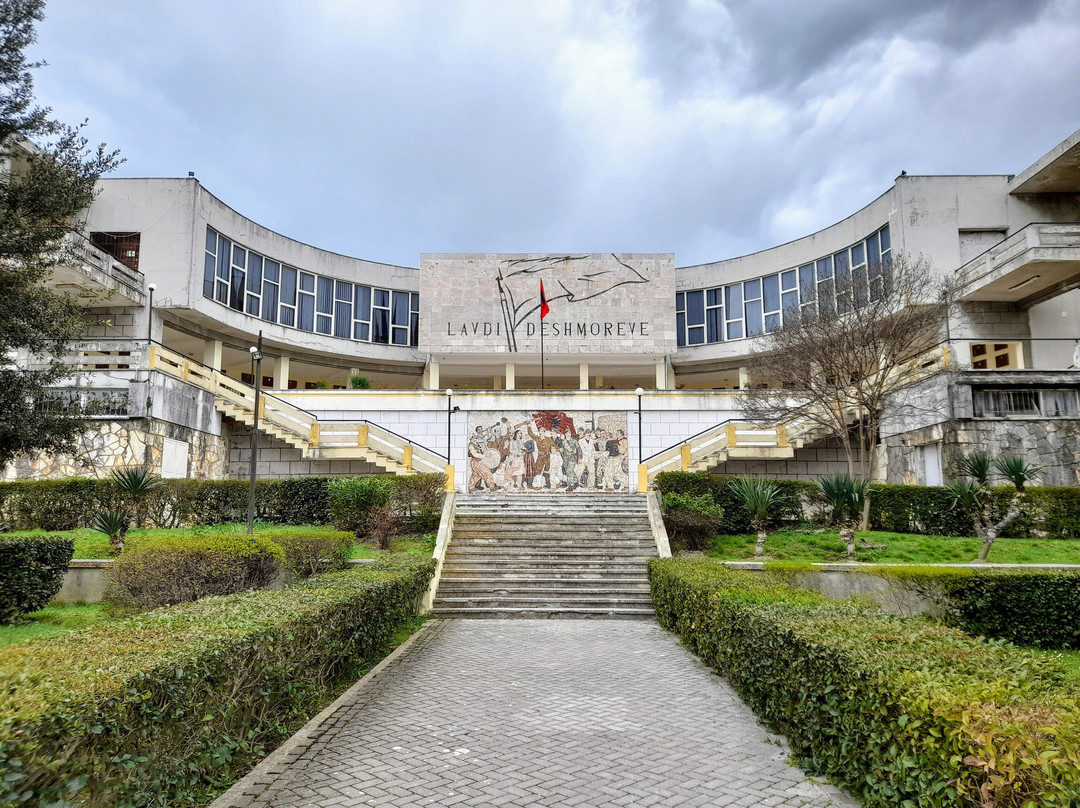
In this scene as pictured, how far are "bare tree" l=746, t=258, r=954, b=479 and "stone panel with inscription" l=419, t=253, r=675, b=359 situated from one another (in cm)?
870

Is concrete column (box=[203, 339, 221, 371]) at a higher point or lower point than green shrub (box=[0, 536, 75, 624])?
higher

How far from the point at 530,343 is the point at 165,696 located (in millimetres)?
26153

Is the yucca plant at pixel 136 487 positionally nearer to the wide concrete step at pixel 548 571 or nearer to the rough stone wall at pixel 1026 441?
the wide concrete step at pixel 548 571

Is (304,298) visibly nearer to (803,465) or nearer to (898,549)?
(803,465)

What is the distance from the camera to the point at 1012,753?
2.68 metres

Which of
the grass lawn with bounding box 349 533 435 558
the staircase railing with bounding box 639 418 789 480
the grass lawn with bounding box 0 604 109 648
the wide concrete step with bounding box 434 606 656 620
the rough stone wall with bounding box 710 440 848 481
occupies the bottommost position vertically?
the wide concrete step with bounding box 434 606 656 620

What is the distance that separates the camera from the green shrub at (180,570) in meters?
9.70

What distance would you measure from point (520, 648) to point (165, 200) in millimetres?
21803

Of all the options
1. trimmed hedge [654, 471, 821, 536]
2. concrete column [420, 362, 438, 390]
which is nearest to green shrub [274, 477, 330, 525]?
trimmed hedge [654, 471, 821, 536]

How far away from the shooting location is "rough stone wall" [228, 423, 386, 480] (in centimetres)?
2306

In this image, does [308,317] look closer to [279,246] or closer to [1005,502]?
[279,246]

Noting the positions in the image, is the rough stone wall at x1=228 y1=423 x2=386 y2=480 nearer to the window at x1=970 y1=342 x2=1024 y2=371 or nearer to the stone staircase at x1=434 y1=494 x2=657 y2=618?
the stone staircase at x1=434 y1=494 x2=657 y2=618

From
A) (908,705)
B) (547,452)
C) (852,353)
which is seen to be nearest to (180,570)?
(908,705)

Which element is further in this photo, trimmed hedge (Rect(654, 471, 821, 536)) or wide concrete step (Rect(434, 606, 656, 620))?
trimmed hedge (Rect(654, 471, 821, 536))
